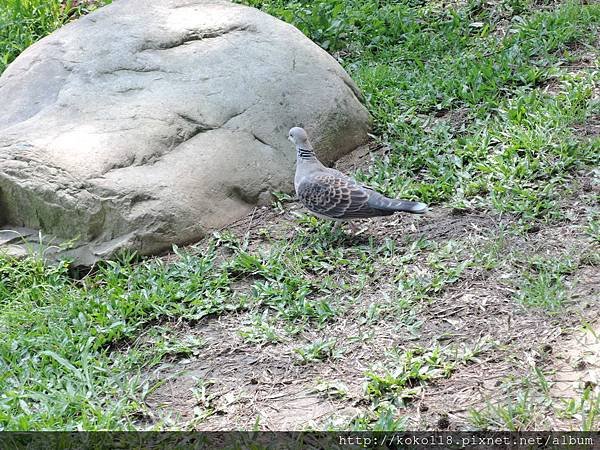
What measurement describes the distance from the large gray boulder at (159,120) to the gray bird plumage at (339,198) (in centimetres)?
51

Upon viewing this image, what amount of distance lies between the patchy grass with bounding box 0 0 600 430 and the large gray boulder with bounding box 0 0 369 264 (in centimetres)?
28

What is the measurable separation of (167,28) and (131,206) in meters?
1.96

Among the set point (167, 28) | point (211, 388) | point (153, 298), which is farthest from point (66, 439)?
point (167, 28)

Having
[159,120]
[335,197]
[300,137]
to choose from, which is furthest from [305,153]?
[159,120]

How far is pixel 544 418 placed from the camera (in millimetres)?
3688

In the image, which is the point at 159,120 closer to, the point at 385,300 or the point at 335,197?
the point at 335,197

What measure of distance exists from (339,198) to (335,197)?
1.2 inches

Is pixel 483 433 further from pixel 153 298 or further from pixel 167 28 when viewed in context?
pixel 167 28

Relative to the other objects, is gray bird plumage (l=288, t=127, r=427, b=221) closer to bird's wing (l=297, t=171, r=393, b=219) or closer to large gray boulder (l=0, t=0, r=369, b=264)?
bird's wing (l=297, t=171, r=393, b=219)

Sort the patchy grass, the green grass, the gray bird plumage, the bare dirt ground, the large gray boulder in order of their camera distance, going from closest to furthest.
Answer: the bare dirt ground
the patchy grass
the gray bird plumage
the large gray boulder
the green grass

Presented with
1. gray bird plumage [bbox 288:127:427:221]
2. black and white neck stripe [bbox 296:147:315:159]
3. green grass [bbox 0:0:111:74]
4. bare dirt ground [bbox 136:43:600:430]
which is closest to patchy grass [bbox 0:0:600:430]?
bare dirt ground [bbox 136:43:600:430]

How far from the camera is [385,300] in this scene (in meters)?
4.88

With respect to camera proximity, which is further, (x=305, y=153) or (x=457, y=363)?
(x=305, y=153)

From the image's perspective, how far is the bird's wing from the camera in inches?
216
